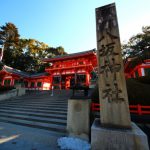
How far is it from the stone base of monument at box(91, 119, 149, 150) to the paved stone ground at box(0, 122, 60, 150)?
139 centimetres

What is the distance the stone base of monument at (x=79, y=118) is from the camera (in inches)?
174

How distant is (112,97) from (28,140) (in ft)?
10.8

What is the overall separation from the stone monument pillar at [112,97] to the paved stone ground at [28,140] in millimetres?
1630

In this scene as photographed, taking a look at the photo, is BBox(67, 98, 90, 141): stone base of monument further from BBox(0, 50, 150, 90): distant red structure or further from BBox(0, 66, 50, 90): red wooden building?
BBox(0, 66, 50, 90): red wooden building

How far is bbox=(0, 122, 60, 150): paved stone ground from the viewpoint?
370cm

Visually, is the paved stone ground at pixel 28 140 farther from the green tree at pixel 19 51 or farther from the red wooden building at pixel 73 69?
the green tree at pixel 19 51

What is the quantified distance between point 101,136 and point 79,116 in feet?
4.78

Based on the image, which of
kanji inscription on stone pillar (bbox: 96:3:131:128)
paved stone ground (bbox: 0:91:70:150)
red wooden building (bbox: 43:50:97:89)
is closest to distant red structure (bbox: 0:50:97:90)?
red wooden building (bbox: 43:50:97:89)

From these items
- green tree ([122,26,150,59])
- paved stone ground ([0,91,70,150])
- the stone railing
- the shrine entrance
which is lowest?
paved stone ground ([0,91,70,150])

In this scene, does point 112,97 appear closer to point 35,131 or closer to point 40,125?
point 35,131

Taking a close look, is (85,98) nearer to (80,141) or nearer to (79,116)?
(79,116)

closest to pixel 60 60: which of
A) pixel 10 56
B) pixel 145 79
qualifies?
pixel 145 79

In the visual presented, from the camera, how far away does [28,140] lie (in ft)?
13.7

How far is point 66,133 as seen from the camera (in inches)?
186
